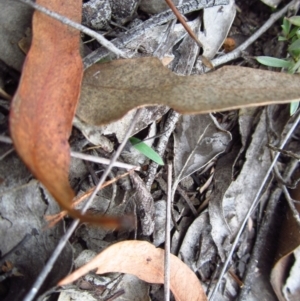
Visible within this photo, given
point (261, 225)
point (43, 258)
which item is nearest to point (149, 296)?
point (43, 258)

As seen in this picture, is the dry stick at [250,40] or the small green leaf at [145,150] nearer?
the small green leaf at [145,150]

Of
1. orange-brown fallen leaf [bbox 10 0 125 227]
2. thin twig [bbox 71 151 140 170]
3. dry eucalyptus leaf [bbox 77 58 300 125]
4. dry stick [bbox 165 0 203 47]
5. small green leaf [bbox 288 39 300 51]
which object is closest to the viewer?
orange-brown fallen leaf [bbox 10 0 125 227]

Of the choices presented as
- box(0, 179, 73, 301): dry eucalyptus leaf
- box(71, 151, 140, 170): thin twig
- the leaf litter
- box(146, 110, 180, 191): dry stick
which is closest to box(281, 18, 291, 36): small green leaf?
the leaf litter

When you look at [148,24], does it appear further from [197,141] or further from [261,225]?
[261,225]

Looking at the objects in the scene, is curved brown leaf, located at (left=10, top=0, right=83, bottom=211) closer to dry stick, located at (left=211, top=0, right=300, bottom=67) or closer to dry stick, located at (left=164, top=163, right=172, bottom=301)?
dry stick, located at (left=164, top=163, right=172, bottom=301)

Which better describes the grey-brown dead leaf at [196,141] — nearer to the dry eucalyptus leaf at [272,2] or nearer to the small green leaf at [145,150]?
the small green leaf at [145,150]

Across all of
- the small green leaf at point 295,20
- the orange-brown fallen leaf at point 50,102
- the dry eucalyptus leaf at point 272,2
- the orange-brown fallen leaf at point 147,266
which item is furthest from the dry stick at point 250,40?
the orange-brown fallen leaf at point 147,266

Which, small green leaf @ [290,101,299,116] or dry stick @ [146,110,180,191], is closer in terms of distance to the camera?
dry stick @ [146,110,180,191]
